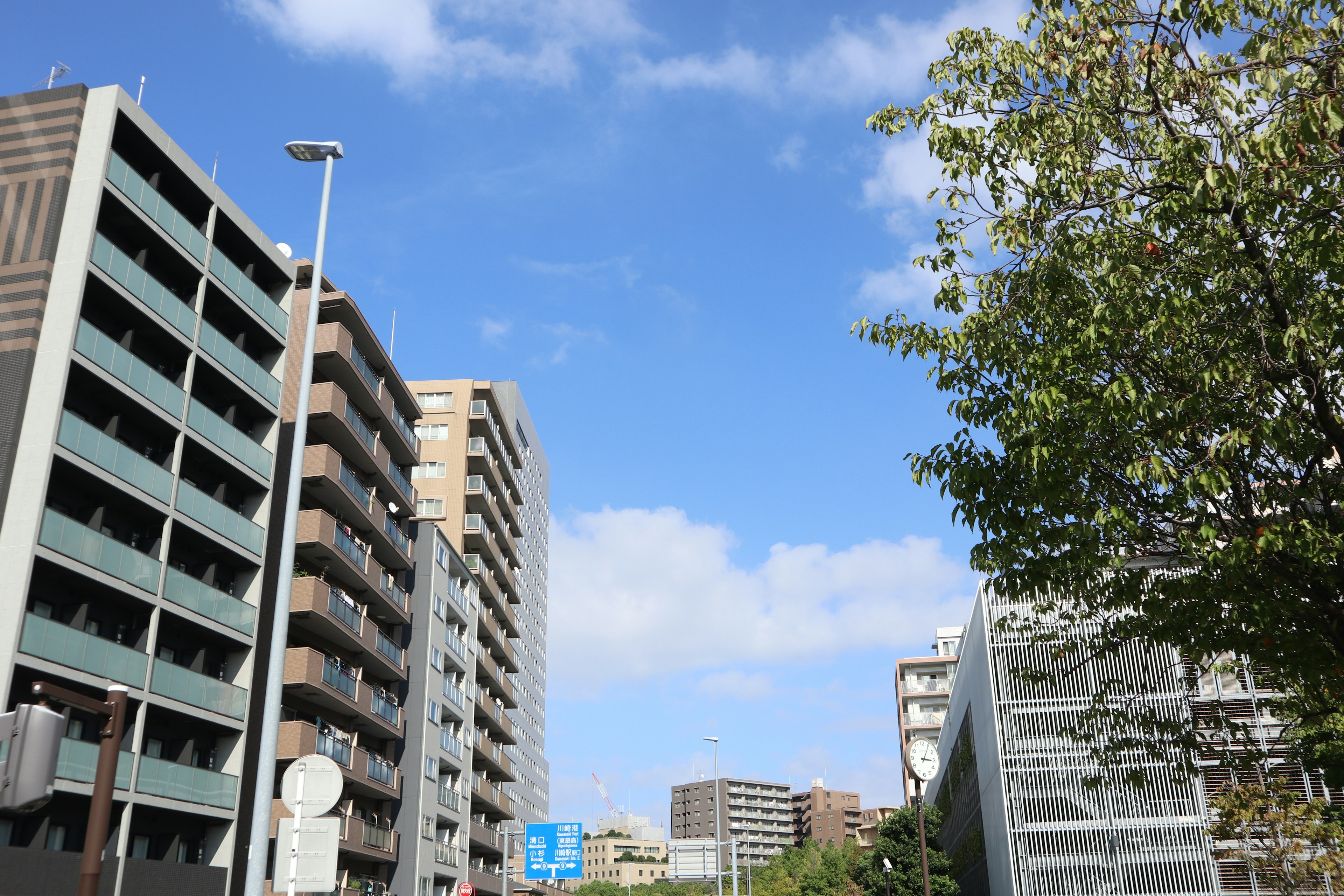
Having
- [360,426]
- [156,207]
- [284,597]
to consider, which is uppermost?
[156,207]

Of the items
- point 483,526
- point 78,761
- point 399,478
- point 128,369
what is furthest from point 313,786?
point 483,526

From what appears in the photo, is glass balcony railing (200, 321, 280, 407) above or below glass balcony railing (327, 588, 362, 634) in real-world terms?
above

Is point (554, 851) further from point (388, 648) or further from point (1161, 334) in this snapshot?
point (1161, 334)

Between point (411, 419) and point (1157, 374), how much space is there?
44818 millimetres

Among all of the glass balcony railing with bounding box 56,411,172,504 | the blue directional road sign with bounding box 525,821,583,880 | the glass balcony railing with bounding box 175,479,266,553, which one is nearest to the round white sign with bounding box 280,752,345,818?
the glass balcony railing with bounding box 56,411,172,504

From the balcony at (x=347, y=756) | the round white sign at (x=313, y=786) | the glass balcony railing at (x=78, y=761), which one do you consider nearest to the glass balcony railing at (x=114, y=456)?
the glass balcony railing at (x=78, y=761)

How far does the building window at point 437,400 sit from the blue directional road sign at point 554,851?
106 ft

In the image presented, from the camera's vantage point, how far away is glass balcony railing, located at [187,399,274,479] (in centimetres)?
3253

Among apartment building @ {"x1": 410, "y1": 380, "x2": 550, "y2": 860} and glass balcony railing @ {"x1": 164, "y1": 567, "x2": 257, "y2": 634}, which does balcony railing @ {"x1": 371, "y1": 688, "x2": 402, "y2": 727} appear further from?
apartment building @ {"x1": 410, "y1": 380, "x2": 550, "y2": 860}

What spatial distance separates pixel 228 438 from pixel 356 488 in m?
9.95

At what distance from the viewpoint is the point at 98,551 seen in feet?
89.8

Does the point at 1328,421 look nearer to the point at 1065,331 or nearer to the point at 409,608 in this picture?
the point at 1065,331

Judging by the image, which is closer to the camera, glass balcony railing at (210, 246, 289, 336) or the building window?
glass balcony railing at (210, 246, 289, 336)

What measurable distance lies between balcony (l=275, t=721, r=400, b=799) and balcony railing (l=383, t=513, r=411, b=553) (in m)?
9.17
